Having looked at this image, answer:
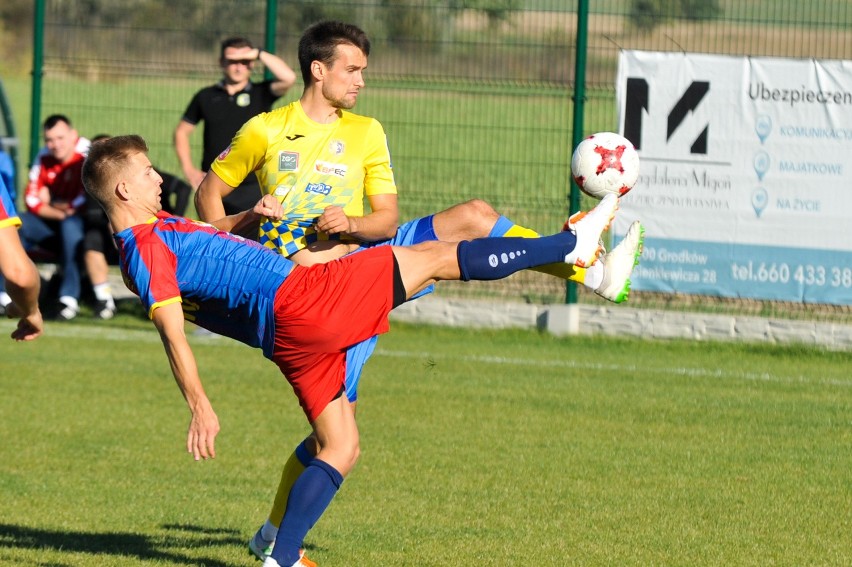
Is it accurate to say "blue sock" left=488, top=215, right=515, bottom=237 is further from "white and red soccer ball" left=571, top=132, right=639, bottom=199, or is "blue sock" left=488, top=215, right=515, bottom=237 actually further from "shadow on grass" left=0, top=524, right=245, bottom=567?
"shadow on grass" left=0, top=524, right=245, bottom=567

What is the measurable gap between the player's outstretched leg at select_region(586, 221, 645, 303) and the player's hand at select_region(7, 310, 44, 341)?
7.40ft

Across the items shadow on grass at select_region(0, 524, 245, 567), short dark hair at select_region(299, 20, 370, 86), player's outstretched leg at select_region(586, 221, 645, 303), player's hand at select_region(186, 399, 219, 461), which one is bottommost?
shadow on grass at select_region(0, 524, 245, 567)

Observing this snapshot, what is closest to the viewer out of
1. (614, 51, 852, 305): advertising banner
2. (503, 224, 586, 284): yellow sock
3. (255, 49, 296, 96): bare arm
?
(503, 224, 586, 284): yellow sock

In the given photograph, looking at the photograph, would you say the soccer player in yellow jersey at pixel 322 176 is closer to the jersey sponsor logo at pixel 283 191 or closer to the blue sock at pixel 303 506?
the jersey sponsor logo at pixel 283 191

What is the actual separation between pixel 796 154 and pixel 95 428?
618cm

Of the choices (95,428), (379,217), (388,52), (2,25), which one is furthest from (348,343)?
(2,25)

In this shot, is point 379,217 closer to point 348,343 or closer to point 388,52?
point 348,343

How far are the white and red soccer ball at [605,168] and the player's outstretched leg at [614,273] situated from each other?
0.28 meters

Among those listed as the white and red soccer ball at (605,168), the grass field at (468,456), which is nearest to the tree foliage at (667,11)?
the grass field at (468,456)

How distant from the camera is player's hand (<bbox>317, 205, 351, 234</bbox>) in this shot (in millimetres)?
5684

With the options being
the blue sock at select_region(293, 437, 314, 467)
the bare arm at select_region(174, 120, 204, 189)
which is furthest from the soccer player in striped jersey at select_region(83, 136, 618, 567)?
the bare arm at select_region(174, 120, 204, 189)

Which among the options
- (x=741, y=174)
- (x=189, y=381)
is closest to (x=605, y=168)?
(x=189, y=381)

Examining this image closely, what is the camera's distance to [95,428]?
29.0 ft

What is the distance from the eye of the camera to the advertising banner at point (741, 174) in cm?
1159
